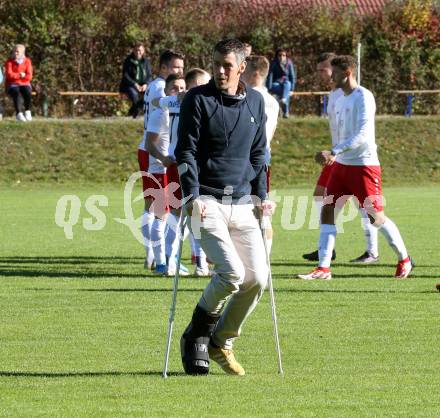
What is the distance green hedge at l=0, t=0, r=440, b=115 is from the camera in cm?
4047

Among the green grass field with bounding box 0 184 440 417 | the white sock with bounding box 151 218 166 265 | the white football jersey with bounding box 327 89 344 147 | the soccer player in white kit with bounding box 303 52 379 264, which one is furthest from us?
the soccer player in white kit with bounding box 303 52 379 264

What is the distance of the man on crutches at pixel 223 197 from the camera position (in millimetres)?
8297

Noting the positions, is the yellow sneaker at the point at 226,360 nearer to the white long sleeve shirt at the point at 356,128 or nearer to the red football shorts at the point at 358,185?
the white long sleeve shirt at the point at 356,128

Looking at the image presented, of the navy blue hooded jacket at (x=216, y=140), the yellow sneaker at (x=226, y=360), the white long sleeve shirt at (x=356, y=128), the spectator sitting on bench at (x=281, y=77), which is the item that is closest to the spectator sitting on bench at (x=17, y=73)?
the spectator sitting on bench at (x=281, y=77)

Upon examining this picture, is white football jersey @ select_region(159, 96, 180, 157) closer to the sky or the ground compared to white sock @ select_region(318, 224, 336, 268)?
closer to the sky

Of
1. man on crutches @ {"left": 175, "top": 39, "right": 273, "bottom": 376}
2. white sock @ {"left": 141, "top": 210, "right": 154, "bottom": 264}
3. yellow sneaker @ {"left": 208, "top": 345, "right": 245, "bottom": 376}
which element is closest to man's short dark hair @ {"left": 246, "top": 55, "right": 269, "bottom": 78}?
white sock @ {"left": 141, "top": 210, "right": 154, "bottom": 264}

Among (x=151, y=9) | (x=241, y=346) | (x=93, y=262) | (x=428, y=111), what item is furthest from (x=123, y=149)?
(x=241, y=346)

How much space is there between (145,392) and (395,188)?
25.1 m

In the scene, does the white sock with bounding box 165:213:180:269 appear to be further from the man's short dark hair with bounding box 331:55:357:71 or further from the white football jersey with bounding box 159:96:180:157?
the man's short dark hair with bounding box 331:55:357:71

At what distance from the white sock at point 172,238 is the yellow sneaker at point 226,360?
5.80 m

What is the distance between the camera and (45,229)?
68.2ft

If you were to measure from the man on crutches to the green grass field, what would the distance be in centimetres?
31

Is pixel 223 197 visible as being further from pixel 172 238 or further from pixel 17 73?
pixel 17 73

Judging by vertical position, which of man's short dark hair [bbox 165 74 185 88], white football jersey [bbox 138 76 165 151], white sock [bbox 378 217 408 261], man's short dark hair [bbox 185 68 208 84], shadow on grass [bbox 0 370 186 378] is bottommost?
white sock [bbox 378 217 408 261]
